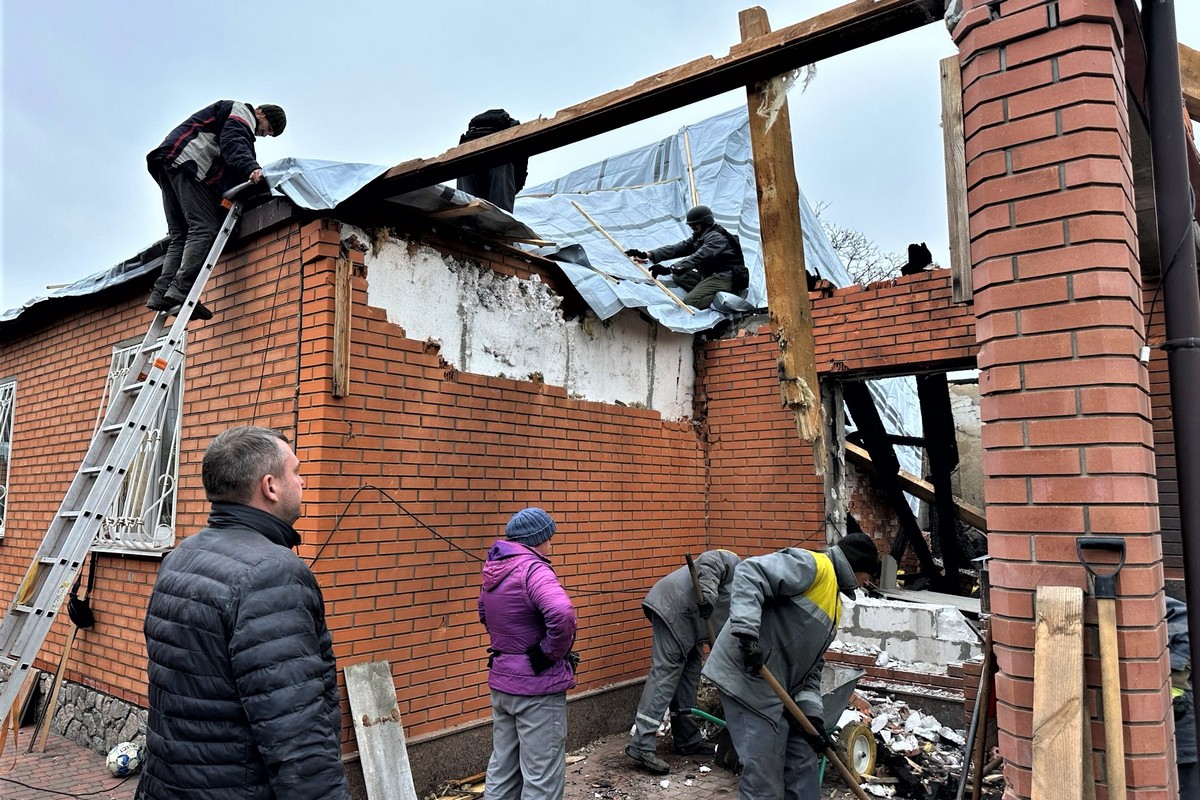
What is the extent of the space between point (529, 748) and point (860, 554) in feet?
6.60

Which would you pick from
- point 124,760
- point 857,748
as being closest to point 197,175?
point 124,760

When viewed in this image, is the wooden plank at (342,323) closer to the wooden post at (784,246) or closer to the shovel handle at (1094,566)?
the wooden post at (784,246)

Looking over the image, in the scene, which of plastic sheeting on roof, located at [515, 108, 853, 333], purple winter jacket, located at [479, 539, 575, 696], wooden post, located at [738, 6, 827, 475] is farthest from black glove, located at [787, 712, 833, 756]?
plastic sheeting on roof, located at [515, 108, 853, 333]

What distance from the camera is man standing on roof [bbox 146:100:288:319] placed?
4.55 metres

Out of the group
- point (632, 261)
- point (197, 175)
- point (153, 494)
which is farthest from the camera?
point (632, 261)

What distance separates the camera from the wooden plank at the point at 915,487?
7656 millimetres

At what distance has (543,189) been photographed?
412 inches

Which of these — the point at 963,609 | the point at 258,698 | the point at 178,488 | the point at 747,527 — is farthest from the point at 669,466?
the point at 258,698

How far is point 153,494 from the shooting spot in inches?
208

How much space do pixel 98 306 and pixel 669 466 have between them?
4753 millimetres

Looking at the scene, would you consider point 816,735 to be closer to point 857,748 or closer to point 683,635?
point 857,748

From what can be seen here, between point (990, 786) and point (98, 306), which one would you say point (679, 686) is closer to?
point (990, 786)

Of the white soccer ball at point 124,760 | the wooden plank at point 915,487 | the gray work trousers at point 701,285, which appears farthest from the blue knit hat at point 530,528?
the wooden plank at point 915,487

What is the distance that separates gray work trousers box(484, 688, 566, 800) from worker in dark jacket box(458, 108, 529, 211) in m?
4.14
